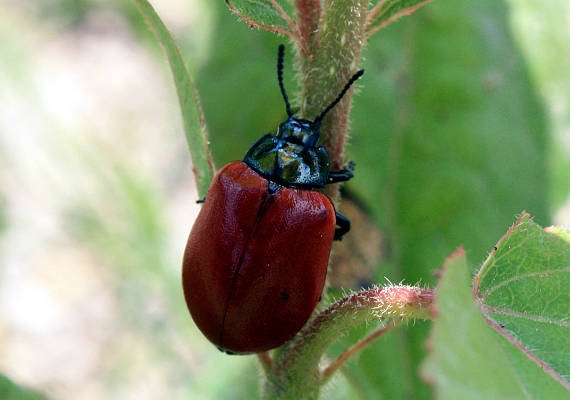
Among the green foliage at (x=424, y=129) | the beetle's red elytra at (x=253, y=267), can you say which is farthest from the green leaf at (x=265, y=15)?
the green foliage at (x=424, y=129)

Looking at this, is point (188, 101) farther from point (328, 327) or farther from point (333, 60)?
point (328, 327)

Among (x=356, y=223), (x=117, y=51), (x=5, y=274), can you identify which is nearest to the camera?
(x=356, y=223)

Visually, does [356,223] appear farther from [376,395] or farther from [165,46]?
[165,46]

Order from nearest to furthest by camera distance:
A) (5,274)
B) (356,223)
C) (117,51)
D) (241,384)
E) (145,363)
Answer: (356,223) → (241,384) → (145,363) → (5,274) → (117,51)

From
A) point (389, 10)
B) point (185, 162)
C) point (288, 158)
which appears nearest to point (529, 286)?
point (389, 10)

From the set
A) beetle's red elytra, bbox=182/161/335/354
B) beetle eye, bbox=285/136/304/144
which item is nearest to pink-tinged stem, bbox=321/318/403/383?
beetle's red elytra, bbox=182/161/335/354

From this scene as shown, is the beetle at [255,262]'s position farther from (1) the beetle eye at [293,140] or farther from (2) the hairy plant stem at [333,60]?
(1) the beetle eye at [293,140]

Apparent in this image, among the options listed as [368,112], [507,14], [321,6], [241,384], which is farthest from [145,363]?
[321,6]
